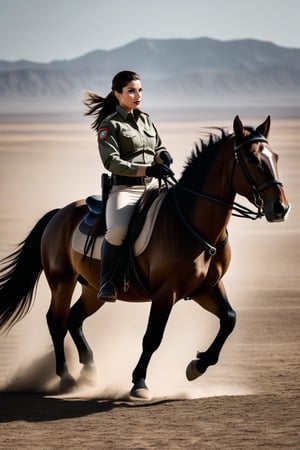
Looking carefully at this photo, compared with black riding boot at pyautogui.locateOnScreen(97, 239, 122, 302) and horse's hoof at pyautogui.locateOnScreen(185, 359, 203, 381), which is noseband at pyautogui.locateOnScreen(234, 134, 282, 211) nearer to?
black riding boot at pyautogui.locateOnScreen(97, 239, 122, 302)

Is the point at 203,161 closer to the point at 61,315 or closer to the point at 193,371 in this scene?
the point at 193,371

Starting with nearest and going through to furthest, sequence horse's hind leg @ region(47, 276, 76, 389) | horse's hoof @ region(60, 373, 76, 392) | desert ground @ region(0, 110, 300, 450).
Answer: desert ground @ region(0, 110, 300, 450)
horse's hoof @ region(60, 373, 76, 392)
horse's hind leg @ region(47, 276, 76, 389)

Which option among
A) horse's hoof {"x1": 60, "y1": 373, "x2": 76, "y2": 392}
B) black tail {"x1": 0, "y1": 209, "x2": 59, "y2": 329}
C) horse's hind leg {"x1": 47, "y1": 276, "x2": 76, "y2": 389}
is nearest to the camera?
horse's hoof {"x1": 60, "y1": 373, "x2": 76, "y2": 392}

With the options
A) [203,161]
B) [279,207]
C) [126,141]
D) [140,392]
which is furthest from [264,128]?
[140,392]

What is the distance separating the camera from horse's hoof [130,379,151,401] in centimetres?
927

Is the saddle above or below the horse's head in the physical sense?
below

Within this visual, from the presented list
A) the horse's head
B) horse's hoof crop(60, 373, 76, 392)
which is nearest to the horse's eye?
the horse's head

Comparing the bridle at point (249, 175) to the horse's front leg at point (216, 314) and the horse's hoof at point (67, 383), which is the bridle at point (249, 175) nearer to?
the horse's front leg at point (216, 314)

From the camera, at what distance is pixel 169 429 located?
8.27m

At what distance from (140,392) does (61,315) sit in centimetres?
144

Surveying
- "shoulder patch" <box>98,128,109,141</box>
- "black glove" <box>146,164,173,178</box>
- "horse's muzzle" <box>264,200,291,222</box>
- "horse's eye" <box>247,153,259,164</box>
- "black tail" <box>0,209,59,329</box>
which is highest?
"shoulder patch" <box>98,128,109,141</box>

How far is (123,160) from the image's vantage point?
9250 millimetres

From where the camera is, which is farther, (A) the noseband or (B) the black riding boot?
(B) the black riding boot

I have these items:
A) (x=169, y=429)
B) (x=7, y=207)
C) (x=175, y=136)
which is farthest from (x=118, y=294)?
(x=175, y=136)
